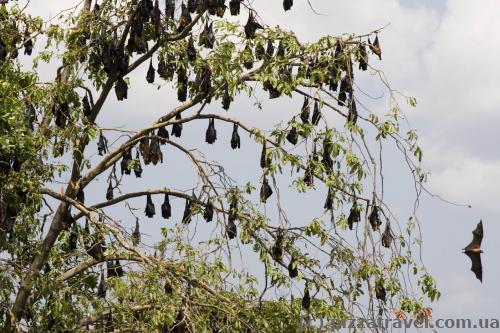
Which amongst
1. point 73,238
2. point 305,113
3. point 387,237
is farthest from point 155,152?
point 387,237

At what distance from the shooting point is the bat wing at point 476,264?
13250 mm

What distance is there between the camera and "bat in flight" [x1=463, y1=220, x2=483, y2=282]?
1328 cm

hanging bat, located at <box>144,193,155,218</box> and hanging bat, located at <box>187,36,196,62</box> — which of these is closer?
hanging bat, located at <box>187,36,196,62</box>

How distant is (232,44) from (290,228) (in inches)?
96.5

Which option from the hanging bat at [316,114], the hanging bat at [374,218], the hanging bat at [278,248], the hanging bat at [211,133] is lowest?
the hanging bat at [278,248]

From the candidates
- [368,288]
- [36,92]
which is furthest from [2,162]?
[368,288]

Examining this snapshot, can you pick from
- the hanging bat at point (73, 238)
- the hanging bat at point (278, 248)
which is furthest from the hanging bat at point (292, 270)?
the hanging bat at point (73, 238)

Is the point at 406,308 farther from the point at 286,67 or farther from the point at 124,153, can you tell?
the point at 124,153

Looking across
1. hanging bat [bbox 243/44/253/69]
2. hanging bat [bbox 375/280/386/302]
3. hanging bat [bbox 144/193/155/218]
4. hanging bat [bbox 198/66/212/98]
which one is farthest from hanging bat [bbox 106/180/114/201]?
hanging bat [bbox 375/280/386/302]

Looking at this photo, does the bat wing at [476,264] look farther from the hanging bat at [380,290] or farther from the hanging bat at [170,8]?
the hanging bat at [170,8]

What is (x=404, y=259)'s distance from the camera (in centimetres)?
1192

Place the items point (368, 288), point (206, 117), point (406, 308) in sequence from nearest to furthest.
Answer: point (368, 288)
point (406, 308)
point (206, 117)

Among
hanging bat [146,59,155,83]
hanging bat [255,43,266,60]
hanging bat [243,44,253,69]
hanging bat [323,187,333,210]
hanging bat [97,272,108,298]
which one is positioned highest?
hanging bat [146,59,155,83]

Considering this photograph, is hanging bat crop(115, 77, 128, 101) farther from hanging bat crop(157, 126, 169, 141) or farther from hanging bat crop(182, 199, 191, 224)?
hanging bat crop(182, 199, 191, 224)
